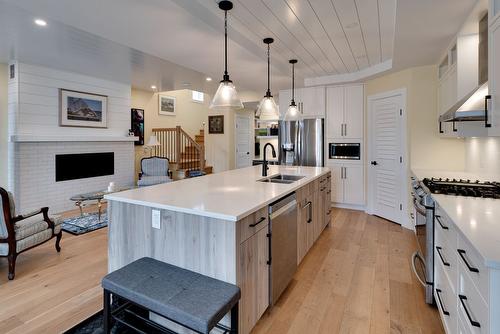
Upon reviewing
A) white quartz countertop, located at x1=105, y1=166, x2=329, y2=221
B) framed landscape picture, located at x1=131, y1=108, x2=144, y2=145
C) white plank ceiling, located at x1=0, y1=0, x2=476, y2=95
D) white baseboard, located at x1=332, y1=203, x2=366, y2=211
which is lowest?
white baseboard, located at x1=332, y1=203, x2=366, y2=211

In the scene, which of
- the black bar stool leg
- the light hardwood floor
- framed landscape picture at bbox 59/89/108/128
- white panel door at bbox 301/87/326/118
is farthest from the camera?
white panel door at bbox 301/87/326/118

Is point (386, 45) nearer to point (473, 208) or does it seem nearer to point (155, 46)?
point (473, 208)

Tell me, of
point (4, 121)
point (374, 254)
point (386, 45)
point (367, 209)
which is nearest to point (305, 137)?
point (367, 209)

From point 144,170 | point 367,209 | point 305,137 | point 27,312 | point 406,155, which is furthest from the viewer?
point 144,170

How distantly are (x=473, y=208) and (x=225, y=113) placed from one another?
7.59m

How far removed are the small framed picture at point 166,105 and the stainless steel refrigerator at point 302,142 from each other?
11.9 ft

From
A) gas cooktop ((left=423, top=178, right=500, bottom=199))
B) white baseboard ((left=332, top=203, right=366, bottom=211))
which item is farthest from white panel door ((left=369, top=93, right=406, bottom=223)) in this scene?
gas cooktop ((left=423, top=178, right=500, bottom=199))

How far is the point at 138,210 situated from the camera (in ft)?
6.49

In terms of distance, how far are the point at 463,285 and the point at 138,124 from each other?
23.0 ft

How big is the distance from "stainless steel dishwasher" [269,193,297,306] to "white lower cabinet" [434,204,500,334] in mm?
1096

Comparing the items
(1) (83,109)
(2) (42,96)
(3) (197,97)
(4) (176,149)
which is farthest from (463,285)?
(3) (197,97)

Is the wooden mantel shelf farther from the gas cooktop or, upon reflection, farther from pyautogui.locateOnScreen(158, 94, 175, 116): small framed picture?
the gas cooktop

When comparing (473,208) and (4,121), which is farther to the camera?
(4,121)

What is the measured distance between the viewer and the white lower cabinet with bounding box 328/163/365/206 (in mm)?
5262
